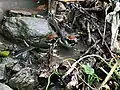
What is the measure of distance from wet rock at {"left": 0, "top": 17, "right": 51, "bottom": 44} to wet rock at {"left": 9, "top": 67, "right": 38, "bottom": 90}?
0.48m

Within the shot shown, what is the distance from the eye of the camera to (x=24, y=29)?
11.4 ft

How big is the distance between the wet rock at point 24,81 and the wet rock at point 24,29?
1.59 ft

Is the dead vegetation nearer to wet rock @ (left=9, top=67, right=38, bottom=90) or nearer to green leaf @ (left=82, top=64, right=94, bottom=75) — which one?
green leaf @ (left=82, top=64, right=94, bottom=75)

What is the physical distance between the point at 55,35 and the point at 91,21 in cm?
48

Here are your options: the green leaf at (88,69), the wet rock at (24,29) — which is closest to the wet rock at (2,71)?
the wet rock at (24,29)

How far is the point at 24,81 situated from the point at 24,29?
0.72 m

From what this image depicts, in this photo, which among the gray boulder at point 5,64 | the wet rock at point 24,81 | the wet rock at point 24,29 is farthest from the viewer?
the wet rock at point 24,29

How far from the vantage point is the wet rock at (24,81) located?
9.66ft

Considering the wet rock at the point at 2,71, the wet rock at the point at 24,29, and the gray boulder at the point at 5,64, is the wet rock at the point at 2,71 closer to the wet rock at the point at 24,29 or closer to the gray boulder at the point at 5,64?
the gray boulder at the point at 5,64

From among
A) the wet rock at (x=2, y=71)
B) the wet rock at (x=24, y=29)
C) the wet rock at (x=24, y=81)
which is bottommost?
the wet rock at (x=24, y=81)

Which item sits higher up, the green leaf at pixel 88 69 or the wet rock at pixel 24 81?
the green leaf at pixel 88 69

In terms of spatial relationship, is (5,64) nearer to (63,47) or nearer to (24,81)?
(24,81)

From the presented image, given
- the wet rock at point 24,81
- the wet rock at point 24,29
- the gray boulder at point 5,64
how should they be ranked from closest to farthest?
the wet rock at point 24,81 → the gray boulder at point 5,64 → the wet rock at point 24,29

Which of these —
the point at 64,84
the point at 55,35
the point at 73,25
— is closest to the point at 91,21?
the point at 73,25
